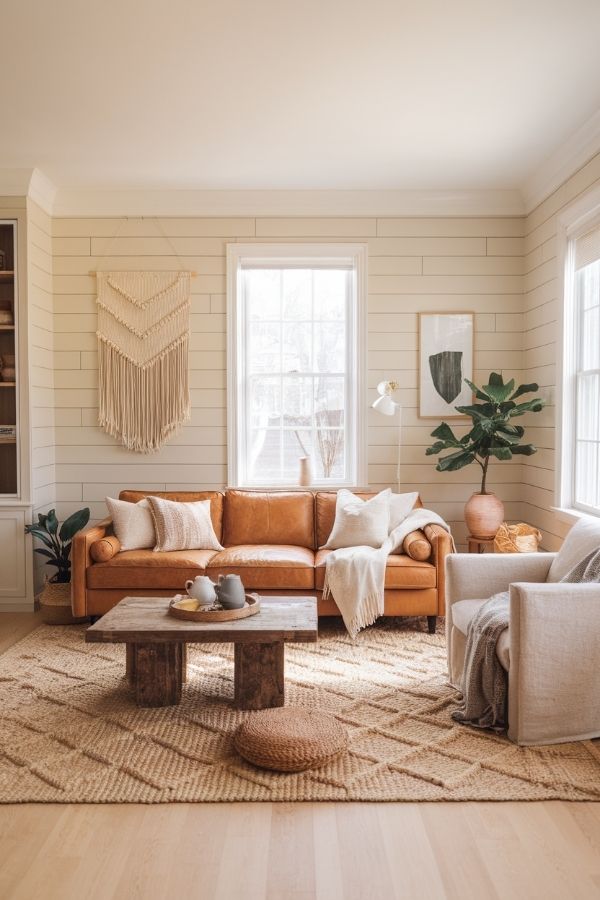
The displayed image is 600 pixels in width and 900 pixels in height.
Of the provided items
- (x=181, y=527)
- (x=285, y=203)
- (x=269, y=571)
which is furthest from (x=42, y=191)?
(x=269, y=571)

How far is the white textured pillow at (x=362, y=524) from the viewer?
4.90 meters

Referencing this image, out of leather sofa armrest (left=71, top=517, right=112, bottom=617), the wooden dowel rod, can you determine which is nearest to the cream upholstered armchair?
leather sofa armrest (left=71, top=517, right=112, bottom=617)

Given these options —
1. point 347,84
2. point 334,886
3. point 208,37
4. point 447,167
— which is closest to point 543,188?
point 447,167

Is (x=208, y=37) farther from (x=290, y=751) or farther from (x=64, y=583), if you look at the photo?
(x=64, y=583)

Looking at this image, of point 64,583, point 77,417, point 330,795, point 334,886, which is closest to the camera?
point 334,886

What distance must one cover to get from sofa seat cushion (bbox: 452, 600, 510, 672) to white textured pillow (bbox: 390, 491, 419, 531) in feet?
4.73

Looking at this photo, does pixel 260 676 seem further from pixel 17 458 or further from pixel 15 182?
pixel 15 182

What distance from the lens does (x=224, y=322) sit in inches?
222

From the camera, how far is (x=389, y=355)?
5.66 m

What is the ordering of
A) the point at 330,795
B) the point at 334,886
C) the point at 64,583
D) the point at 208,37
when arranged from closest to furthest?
the point at 334,886, the point at 330,795, the point at 208,37, the point at 64,583

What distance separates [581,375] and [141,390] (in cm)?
306

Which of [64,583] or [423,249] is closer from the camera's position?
[64,583]

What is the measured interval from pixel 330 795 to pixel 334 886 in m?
0.49

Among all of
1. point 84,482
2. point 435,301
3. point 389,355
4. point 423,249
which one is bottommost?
point 84,482
